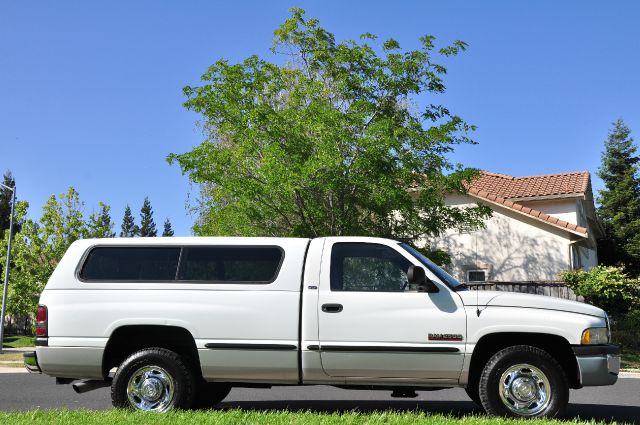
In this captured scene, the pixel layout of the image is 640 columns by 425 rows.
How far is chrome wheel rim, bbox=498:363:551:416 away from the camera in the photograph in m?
7.04

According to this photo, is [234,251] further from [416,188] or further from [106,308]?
[416,188]

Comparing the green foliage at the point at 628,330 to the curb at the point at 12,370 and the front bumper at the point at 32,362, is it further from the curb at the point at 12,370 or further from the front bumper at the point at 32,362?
the front bumper at the point at 32,362

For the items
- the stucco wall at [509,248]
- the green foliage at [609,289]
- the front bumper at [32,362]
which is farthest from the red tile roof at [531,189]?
the front bumper at [32,362]

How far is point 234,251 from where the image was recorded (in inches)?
301

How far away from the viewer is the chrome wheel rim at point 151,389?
7.43 m

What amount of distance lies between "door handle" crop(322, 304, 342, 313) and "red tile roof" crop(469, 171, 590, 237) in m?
21.5

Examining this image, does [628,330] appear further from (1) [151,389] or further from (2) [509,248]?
(1) [151,389]

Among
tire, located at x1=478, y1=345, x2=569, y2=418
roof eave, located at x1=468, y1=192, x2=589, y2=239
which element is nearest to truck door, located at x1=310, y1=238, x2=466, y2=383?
tire, located at x1=478, y1=345, x2=569, y2=418

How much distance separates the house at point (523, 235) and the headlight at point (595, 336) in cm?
2032

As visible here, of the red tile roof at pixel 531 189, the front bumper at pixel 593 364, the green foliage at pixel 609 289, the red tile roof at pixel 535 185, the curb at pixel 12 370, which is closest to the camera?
the front bumper at pixel 593 364

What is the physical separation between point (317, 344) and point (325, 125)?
1162 centimetres

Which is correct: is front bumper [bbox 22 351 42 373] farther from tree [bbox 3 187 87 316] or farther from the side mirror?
tree [bbox 3 187 87 316]

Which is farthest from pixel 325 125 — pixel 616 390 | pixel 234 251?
pixel 234 251

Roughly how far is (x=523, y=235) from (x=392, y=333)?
2234 centimetres
